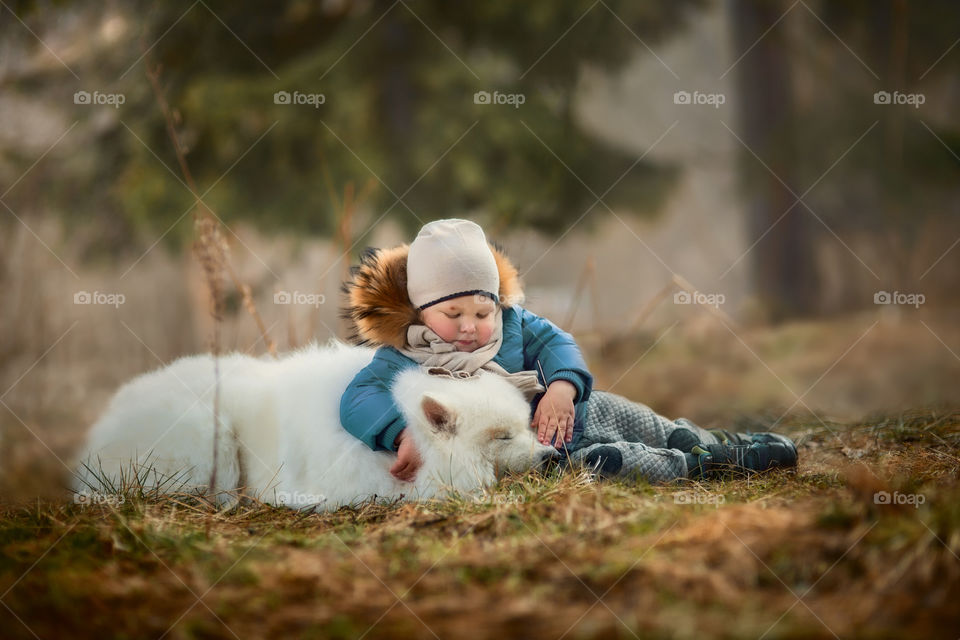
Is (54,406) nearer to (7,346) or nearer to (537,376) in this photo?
(7,346)

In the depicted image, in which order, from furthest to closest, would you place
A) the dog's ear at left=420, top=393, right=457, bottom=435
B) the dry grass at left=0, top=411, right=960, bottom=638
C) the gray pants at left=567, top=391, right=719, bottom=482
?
the gray pants at left=567, top=391, right=719, bottom=482 → the dog's ear at left=420, top=393, right=457, bottom=435 → the dry grass at left=0, top=411, right=960, bottom=638

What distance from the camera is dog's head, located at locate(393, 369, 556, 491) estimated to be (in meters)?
2.82

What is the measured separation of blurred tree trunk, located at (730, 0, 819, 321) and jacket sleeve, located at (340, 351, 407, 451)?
7090 mm

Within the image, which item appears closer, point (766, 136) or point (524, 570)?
point (524, 570)

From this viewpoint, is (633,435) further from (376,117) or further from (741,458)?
(376,117)

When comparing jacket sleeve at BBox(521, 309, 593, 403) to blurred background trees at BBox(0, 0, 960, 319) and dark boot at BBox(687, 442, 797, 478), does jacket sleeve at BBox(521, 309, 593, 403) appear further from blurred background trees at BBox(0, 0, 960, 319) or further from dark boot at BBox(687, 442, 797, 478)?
blurred background trees at BBox(0, 0, 960, 319)

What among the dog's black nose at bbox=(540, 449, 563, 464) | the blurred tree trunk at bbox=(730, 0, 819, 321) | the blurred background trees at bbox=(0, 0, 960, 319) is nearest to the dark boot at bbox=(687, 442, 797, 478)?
the dog's black nose at bbox=(540, 449, 563, 464)

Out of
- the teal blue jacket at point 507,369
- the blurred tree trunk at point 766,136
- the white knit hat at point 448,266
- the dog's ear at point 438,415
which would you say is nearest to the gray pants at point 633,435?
the teal blue jacket at point 507,369

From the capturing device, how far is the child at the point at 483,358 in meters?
3.00

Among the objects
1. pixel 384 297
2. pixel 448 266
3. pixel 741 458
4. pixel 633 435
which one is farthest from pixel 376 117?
pixel 741 458

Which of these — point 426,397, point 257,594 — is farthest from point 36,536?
point 426,397

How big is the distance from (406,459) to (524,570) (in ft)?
3.33

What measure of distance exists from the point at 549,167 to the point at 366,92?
1867 millimetres

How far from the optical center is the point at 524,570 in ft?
6.40
